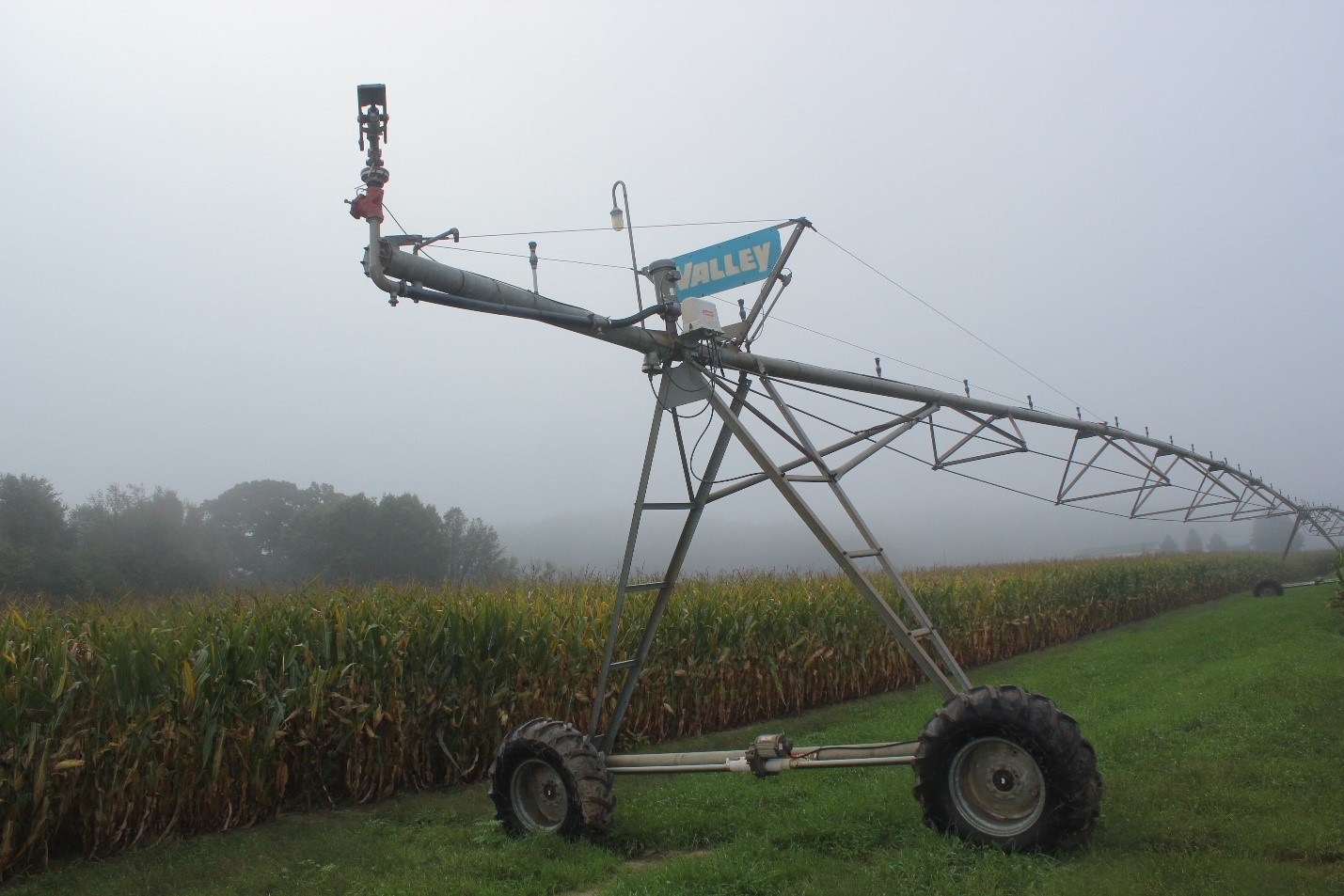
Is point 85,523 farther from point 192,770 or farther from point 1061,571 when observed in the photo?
point 1061,571

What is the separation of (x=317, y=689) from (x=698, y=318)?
184 inches

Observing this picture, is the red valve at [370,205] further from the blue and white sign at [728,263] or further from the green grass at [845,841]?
the green grass at [845,841]

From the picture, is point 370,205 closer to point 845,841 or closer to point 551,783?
point 551,783

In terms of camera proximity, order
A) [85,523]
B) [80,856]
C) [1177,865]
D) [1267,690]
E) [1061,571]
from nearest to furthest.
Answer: [1177,865], [80,856], [1267,690], [85,523], [1061,571]

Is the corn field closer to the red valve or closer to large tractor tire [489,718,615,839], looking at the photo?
large tractor tire [489,718,615,839]

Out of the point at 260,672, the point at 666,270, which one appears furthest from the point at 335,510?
the point at 666,270

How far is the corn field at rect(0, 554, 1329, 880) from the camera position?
21.4 feet

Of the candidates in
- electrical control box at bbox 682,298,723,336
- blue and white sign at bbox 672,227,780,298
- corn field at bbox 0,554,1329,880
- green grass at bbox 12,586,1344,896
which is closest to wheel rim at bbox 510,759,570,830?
green grass at bbox 12,586,1344,896

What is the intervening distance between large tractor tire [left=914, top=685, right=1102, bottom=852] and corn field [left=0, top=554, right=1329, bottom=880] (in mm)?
2586

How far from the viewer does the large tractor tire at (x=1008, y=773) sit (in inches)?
194

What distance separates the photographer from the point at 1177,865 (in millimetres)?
4766

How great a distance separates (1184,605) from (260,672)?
3422cm

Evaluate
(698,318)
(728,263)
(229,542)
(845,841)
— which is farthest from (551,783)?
(229,542)

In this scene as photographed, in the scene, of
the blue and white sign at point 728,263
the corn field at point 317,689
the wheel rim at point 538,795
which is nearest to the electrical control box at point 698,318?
the blue and white sign at point 728,263
